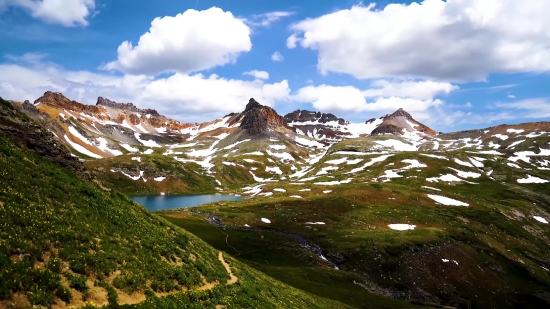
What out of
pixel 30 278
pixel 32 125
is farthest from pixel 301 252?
pixel 30 278

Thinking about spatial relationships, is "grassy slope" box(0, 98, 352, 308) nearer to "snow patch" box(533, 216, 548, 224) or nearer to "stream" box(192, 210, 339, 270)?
"stream" box(192, 210, 339, 270)

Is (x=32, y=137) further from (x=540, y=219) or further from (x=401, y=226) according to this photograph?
(x=540, y=219)

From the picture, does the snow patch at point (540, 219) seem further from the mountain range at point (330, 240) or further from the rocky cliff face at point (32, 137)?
the rocky cliff face at point (32, 137)

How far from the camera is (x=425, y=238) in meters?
79.8

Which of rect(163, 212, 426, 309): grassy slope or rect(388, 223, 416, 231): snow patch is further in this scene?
→ rect(388, 223, 416, 231): snow patch

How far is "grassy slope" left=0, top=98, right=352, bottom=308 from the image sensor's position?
46.3ft

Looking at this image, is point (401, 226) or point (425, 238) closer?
point (425, 238)

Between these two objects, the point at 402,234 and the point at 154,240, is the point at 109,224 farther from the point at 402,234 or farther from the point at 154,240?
the point at 402,234

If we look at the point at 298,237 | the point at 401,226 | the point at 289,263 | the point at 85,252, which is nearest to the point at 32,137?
the point at 85,252

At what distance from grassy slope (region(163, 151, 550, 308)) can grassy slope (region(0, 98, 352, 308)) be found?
45.5m

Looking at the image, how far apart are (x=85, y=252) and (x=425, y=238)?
7990 cm

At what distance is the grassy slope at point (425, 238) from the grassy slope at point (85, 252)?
45468mm

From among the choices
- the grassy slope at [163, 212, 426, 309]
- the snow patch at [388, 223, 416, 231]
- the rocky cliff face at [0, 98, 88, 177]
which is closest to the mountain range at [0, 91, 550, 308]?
the rocky cliff face at [0, 98, 88, 177]

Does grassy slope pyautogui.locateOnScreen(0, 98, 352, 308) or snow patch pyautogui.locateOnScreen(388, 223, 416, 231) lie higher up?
grassy slope pyautogui.locateOnScreen(0, 98, 352, 308)
